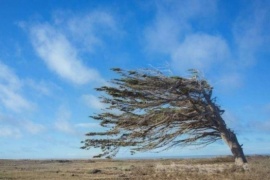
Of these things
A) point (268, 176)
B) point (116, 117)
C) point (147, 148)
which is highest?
point (116, 117)

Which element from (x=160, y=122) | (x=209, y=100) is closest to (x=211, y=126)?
(x=209, y=100)

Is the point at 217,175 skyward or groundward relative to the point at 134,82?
groundward

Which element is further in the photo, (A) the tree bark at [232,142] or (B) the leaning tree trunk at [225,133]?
(B) the leaning tree trunk at [225,133]

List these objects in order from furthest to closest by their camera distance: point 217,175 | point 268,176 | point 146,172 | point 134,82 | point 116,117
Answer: point 146,172
point 116,117
point 134,82
point 217,175
point 268,176

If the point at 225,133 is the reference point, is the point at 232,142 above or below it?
below

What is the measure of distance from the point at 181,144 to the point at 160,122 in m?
2.09

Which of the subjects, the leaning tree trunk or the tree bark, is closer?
the tree bark

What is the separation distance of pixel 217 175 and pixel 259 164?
1.99 metres

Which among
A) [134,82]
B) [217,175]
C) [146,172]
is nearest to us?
[217,175]

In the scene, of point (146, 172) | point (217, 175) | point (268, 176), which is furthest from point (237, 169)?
point (146, 172)

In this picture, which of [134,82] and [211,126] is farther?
[211,126]

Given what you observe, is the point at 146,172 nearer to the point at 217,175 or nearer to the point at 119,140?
the point at 119,140

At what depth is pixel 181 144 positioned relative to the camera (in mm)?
21484

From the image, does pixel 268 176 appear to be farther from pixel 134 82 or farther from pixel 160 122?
pixel 134 82
